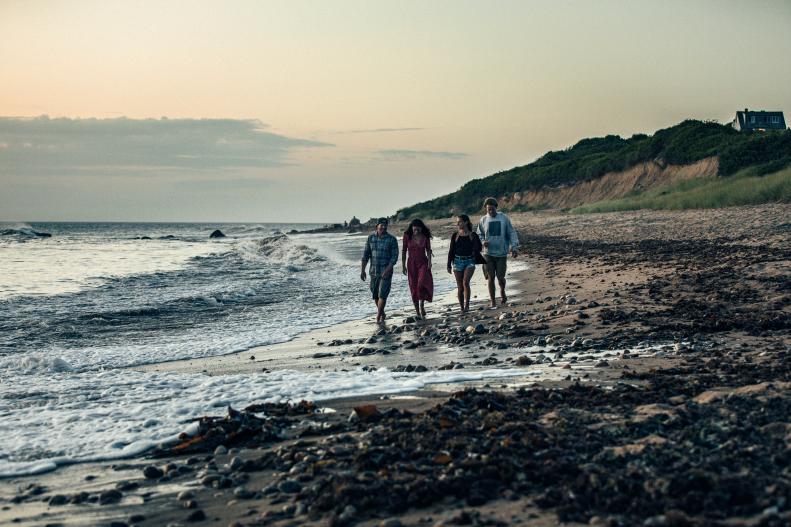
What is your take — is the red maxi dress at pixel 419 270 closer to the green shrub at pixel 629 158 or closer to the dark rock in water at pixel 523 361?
the dark rock in water at pixel 523 361

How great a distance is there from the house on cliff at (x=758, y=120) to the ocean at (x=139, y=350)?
204 feet

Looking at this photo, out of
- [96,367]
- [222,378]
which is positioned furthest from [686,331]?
[96,367]

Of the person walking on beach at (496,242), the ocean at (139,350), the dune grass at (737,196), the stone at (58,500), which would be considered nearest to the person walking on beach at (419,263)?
the person walking on beach at (496,242)

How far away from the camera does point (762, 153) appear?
44.4 meters

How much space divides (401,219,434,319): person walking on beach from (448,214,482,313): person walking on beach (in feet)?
1.57

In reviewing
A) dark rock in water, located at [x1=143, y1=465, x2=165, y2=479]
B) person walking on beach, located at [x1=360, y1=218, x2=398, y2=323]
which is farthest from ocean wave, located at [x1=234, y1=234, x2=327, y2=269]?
dark rock in water, located at [x1=143, y1=465, x2=165, y2=479]

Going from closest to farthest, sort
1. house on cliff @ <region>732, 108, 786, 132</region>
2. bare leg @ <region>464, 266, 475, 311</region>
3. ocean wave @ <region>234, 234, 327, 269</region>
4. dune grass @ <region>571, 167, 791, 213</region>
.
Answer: bare leg @ <region>464, 266, 475, 311</region> < dune grass @ <region>571, 167, 791, 213</region> < ocean wave @ <region>234, 234, 327, 269</region> < house on cliff @ <region>732, 108, 786, 132</region>

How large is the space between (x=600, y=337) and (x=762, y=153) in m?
40.7

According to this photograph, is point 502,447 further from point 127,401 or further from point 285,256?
point 285,256

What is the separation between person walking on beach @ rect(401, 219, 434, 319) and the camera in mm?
13375

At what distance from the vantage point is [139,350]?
36.1ft

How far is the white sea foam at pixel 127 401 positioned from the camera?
5.75 m

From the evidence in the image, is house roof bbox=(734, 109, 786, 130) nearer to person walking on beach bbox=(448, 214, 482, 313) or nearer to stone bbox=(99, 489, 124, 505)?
person walking on beach bbox=(448, 214, 482, 313)

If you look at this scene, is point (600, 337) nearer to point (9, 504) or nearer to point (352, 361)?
point (352, 361)
